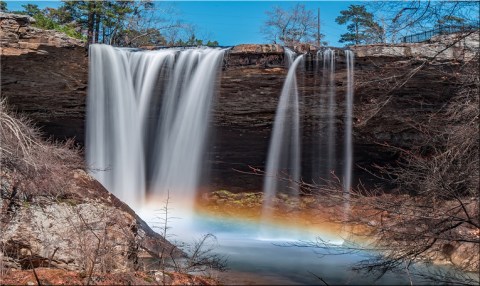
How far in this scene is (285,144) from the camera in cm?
1450

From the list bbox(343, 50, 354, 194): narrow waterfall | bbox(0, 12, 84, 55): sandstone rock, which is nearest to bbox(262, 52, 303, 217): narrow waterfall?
bbox(343, 50, 354, 194): narrow waterfall

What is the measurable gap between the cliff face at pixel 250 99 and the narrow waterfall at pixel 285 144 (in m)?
0.21

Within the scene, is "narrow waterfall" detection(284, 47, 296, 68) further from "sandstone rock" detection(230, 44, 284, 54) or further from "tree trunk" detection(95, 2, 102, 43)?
"tree trunk" detection(95, 2, 102, 43)

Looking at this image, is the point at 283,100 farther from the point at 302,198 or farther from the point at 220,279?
the point at 220,279

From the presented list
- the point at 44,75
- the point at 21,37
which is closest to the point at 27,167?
the point at 21,37

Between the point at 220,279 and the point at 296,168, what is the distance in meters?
8.96

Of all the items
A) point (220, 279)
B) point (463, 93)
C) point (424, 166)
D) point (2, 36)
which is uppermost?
point (2, 36)

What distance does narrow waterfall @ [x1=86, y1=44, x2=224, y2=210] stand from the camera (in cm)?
1330

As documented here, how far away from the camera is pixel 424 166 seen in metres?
5.38

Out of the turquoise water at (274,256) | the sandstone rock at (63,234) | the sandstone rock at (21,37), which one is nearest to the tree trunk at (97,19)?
the sandstone rock at (21,37)

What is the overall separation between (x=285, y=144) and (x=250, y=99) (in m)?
2.15

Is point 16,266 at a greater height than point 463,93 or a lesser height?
lesser

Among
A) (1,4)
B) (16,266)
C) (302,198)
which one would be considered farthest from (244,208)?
(1,4)

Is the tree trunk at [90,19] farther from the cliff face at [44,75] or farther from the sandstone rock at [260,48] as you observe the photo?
the sandstone rock at [260,48]
